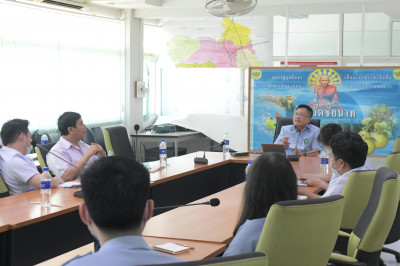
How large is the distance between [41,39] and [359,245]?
5.49 m

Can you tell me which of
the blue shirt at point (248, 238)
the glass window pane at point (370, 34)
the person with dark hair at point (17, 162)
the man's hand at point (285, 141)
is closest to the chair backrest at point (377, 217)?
the blue shirt at point (248, 238)

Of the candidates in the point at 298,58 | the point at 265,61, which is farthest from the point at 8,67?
the point at 298,58

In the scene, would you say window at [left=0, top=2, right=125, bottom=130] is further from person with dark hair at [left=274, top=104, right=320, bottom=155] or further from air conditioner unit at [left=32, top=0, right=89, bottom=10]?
person with dark hair at [left=274, top=104, right=320, bottom=155]

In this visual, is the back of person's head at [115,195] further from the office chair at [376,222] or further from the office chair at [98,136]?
the office chair at [98,136]

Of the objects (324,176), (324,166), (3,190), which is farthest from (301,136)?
(3,190)

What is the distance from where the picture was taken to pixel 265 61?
854 centimetres

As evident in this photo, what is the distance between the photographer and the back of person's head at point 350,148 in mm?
3771

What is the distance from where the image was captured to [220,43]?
→ 8867 mm

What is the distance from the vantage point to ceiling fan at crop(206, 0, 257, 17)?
493 centimetres

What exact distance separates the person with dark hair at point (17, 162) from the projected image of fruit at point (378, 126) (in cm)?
460

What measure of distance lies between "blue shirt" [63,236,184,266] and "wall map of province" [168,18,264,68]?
283 inches

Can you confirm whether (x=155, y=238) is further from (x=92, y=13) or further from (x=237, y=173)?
(x=92, y=13)

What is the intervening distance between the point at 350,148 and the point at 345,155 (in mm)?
59

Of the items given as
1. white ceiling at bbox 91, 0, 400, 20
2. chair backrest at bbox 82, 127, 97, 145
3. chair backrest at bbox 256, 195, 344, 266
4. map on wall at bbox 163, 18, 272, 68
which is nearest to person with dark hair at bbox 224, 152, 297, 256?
chair backrest at bbox 256, 195, 344, 266
